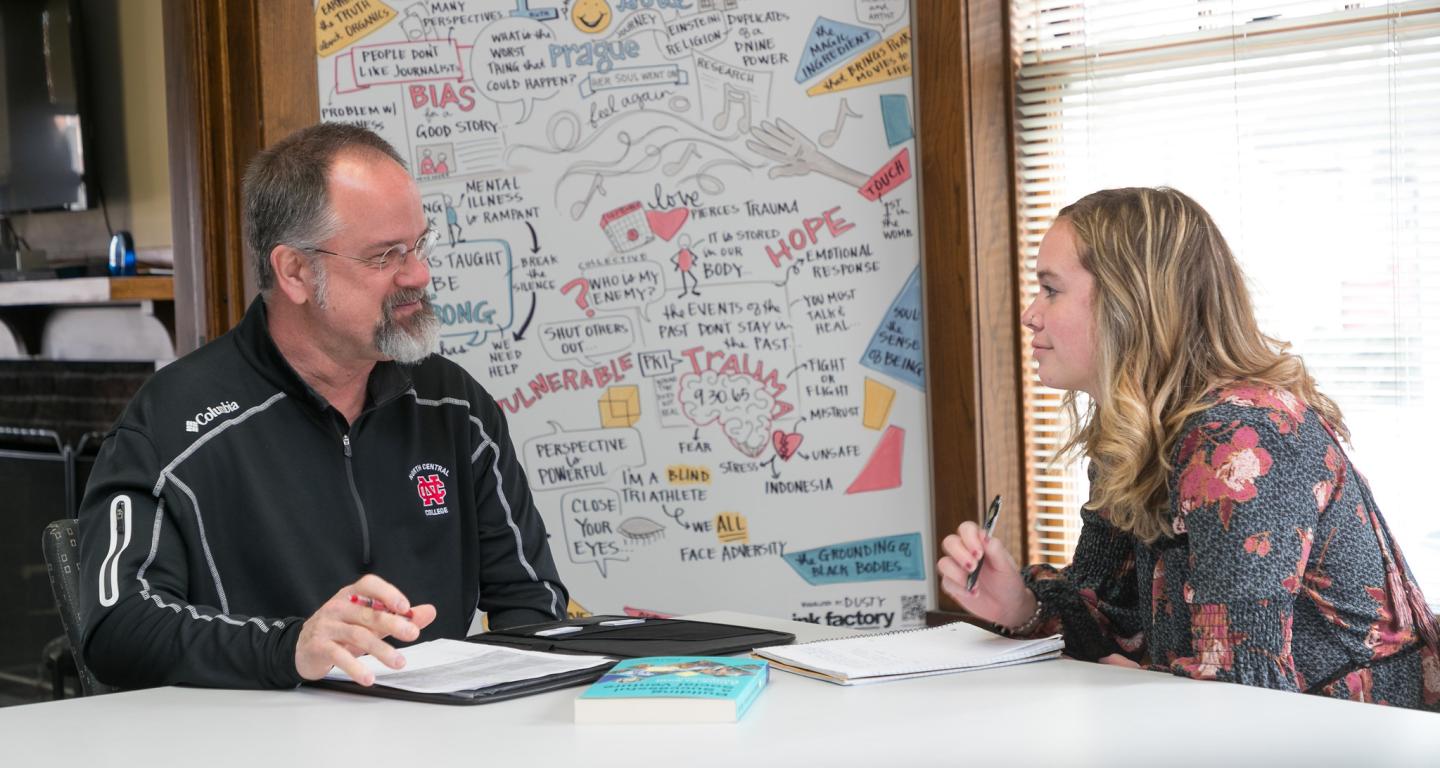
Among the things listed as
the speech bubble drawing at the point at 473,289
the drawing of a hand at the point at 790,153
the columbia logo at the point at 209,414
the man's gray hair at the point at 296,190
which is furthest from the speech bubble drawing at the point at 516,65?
the columbia logo at the point at 209,414

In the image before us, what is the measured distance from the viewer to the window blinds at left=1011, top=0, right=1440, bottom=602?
265 centimetres

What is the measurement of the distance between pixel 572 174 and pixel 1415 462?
191cm

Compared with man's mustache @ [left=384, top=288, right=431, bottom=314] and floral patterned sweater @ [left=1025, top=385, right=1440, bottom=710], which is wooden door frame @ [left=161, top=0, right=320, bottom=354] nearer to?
man's mustache @ [left=384, top=288, right=431, bottom=314]

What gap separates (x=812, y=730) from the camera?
143 cm

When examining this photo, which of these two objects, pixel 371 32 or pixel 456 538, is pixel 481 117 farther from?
pixel 456 538

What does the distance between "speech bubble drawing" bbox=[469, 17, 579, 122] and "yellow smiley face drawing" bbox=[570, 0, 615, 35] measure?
0.07 meters

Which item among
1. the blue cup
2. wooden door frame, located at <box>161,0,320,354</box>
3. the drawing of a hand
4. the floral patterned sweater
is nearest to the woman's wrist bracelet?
the floral patterned sweater

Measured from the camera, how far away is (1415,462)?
268 centimetres

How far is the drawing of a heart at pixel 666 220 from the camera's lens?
329cm

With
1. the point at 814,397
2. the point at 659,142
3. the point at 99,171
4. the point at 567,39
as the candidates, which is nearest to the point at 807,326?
the point at 814,397

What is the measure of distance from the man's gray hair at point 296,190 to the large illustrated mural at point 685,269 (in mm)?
1052

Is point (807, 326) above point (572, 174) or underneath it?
underneath

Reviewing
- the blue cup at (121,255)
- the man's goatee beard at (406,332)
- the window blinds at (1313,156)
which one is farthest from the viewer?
the blue cup at (121,255)

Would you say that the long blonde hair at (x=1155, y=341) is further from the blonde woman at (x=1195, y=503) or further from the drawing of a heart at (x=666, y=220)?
the drawing of a heart at (x=666, y=220)
